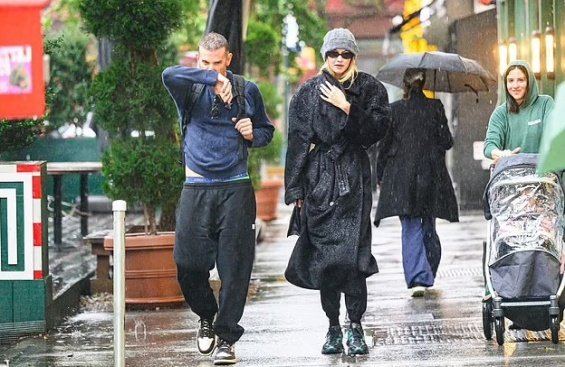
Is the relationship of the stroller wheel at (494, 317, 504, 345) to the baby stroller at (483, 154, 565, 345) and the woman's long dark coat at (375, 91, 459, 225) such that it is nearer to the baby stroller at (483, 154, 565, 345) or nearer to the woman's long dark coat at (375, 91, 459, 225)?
the baby stroller at (483, 154, 565, 345)

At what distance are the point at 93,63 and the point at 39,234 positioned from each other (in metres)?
14.4

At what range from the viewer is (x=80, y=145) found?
24.3 m

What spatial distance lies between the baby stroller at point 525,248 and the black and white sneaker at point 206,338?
184 centimetres

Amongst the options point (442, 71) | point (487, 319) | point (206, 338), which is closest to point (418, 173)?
point (442, 71)

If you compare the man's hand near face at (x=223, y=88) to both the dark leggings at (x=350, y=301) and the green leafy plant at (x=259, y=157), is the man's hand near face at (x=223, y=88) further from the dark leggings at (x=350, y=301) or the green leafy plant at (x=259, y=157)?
the green leafy plant at (x=259, y=157)

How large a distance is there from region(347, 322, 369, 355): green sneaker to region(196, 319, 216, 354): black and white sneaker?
89 centimetres

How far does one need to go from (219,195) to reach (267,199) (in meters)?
14.4

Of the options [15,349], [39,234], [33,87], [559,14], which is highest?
[559,14]

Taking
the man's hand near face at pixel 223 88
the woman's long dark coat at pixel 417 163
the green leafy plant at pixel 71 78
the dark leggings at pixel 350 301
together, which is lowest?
the dark leggings at pixel 350 301

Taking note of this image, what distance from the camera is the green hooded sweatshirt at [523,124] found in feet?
31.9

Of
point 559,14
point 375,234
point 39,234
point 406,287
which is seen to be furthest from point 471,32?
point 39,234

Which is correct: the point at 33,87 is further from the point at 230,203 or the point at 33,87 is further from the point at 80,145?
the point at 80,145

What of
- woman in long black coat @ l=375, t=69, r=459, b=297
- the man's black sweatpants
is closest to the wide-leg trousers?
woman in long black coat @ l=375, t=69, r=459, b=297

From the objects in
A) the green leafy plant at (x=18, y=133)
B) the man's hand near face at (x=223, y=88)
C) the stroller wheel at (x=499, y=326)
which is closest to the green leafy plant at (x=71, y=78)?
the green leafy plant at (x=18, y=133)
